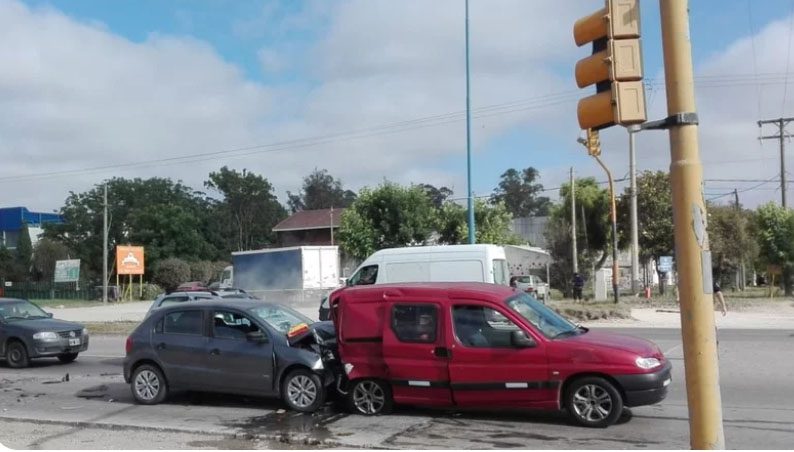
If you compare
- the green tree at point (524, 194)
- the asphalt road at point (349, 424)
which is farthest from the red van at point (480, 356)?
the green tree at point (524, 194)

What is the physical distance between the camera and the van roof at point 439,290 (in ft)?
33.1

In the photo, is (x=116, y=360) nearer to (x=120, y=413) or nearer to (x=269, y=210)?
(x=120, y=413)

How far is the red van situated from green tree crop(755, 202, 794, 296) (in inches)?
1360

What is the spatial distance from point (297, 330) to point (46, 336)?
8083mm

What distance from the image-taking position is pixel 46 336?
1700 cm

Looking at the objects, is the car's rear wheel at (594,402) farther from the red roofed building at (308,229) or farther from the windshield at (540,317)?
the red roofed building at (308,229)

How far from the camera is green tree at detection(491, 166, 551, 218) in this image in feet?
431

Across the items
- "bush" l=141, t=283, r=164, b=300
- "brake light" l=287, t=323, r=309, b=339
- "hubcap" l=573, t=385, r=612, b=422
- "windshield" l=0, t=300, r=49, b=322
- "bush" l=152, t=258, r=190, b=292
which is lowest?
"hubcap" l=573, t=385, r=612, b=422

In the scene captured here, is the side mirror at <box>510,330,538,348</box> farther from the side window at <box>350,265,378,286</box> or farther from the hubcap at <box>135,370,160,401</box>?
the side window at <box>350,265,378,286</box>

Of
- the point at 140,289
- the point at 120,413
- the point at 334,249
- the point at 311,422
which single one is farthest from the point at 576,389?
the point at 140,289

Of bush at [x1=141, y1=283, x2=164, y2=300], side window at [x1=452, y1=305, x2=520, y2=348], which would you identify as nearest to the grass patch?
side window at [x1=452, y1=305, x2=520, y2=348]

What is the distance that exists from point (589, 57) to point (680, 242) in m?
1.30

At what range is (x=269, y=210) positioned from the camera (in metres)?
99.0

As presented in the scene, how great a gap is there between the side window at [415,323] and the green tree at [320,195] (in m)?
108
